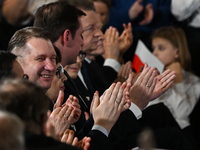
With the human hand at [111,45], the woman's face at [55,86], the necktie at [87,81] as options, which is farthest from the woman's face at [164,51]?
the woman's face at [55,86]

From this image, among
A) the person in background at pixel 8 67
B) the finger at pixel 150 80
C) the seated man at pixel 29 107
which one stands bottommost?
the finger at pixel 150 80

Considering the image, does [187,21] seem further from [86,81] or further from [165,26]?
[86,81]

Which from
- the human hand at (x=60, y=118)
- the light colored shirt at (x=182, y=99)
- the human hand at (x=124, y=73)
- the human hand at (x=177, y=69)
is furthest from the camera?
the human hand at (x=177, y=69)

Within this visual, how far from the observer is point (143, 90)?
2016 mm

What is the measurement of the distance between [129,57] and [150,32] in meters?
0.35

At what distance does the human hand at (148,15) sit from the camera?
374 cm

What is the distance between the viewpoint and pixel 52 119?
5.08ft

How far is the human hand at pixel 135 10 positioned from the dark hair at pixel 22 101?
2854mm

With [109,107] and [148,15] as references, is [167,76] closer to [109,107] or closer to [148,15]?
[109,107]

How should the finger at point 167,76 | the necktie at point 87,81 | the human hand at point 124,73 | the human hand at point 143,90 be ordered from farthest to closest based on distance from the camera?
1. the human hand at point 124,73
2. the necktie at point 87,81
3. the finger at point 167,76
4. the human hand at point 143,90

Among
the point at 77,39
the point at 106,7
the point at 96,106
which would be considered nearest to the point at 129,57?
the point at 106,7

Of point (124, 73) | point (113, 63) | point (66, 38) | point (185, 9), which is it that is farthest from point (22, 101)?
point (185, 9)

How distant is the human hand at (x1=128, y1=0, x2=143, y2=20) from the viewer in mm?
3656

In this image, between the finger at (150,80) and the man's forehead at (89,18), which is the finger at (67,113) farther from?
the man's forehead at (89,18)
